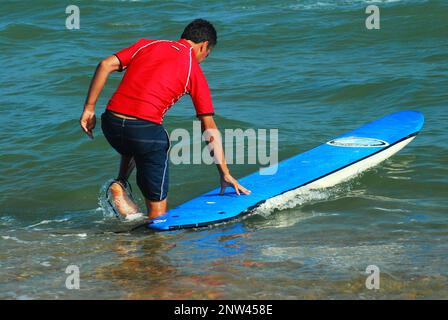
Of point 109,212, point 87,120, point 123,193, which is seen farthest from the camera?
point 109,212

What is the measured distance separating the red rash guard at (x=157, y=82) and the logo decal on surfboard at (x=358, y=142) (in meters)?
2.38

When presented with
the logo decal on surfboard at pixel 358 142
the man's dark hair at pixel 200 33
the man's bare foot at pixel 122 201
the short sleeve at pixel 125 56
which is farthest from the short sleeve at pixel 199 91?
the logo decal on surfboard at pixel 358 142

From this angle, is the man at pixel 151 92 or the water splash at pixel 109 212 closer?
the man at pixel 151 92

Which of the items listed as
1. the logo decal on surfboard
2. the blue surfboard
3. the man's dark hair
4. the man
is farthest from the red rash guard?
the logo decal on surfboard

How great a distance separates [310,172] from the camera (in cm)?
669

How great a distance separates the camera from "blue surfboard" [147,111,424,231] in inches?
230

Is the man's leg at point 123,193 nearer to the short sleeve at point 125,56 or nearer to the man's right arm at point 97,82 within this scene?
the man's right arm at point 97,82

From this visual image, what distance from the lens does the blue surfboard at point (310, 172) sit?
5.85m

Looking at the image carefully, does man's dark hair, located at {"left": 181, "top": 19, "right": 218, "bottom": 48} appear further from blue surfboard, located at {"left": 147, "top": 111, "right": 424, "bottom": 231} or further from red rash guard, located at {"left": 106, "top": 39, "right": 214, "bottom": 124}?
blue surfboard, located at {"left": 147, "top": 111, "right": 424, "bottom": 231}

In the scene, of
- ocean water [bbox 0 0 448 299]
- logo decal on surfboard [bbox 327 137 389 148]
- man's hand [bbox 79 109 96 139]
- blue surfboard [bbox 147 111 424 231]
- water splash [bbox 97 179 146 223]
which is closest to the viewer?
ocean water [bbox 0 0 448 299]

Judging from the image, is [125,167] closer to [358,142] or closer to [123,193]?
[123,193]

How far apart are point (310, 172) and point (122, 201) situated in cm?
169

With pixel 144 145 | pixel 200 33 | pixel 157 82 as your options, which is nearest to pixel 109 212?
pixel 144 145

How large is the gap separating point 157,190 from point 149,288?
1.17 metres
